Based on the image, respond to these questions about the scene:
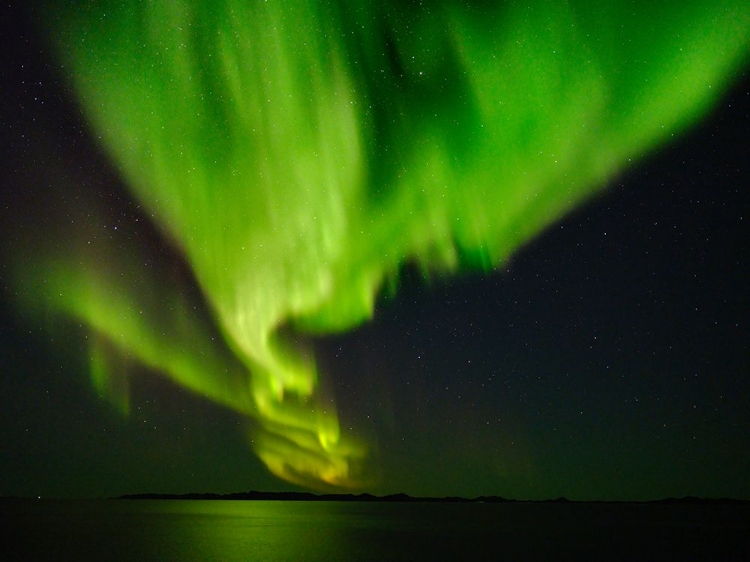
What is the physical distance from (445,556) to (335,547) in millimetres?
9905

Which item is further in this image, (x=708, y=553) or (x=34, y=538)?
(x=34, y=538)

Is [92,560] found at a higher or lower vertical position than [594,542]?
higher

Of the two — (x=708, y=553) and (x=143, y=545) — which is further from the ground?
(x=143, y=545)

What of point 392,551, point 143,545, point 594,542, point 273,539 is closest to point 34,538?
point 143,545

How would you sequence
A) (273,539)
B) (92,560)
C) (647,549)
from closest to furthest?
(92,560), (647,549), (273,539)

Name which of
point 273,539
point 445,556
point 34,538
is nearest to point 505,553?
point 445,556

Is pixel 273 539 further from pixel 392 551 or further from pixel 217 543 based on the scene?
pixel 392 551

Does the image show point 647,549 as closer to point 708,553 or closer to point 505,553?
point 708,553

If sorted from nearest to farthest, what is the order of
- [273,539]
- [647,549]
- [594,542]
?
[647,549] → [594,542] → [273,539]

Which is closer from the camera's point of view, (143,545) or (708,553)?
(708,553)

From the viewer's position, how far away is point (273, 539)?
4859 centimetres

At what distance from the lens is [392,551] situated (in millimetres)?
Result: 37125

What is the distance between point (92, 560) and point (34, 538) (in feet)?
65.3

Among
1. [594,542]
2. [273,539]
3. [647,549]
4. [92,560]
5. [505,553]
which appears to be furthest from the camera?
[273,539]
